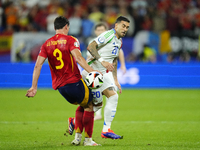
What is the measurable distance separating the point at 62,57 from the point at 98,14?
13.2 meters

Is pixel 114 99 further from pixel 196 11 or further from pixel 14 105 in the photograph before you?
pixel 196 11

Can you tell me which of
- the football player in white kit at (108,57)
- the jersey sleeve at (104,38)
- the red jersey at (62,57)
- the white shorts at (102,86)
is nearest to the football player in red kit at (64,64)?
the red jersey at (62,57)

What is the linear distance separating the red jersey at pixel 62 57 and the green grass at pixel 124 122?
1.07 metres

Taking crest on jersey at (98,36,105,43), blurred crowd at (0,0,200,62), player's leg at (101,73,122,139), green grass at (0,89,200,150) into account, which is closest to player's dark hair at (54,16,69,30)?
crest on jersey at (98,36,105,43)

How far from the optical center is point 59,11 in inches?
749

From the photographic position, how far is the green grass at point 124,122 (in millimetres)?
5754

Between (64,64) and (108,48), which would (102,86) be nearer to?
(108,48)

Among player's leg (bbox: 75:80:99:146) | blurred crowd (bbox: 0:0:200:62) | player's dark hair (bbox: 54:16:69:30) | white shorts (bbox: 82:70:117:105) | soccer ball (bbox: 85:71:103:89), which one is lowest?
player's leg (bbox: 75:80:99:146)

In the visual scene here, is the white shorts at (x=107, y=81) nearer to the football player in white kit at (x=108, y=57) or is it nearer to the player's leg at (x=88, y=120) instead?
the football player in white kit at (x=108, y=57)

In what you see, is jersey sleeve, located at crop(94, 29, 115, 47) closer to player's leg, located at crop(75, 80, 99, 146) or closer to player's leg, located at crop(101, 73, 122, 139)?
player's leg, located at crop(101, 73, 122, 139)

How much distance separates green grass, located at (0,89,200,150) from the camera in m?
5.75

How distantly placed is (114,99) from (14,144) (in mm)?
1839

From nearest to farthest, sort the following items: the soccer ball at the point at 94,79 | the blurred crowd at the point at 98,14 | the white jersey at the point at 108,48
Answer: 1. the soccer ball at the point at 94,79
2. the white jersey at the point at 108,48
3. the blurred crowd at the point at 98,14

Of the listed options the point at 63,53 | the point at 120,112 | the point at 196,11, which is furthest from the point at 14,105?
the point at 196,11
